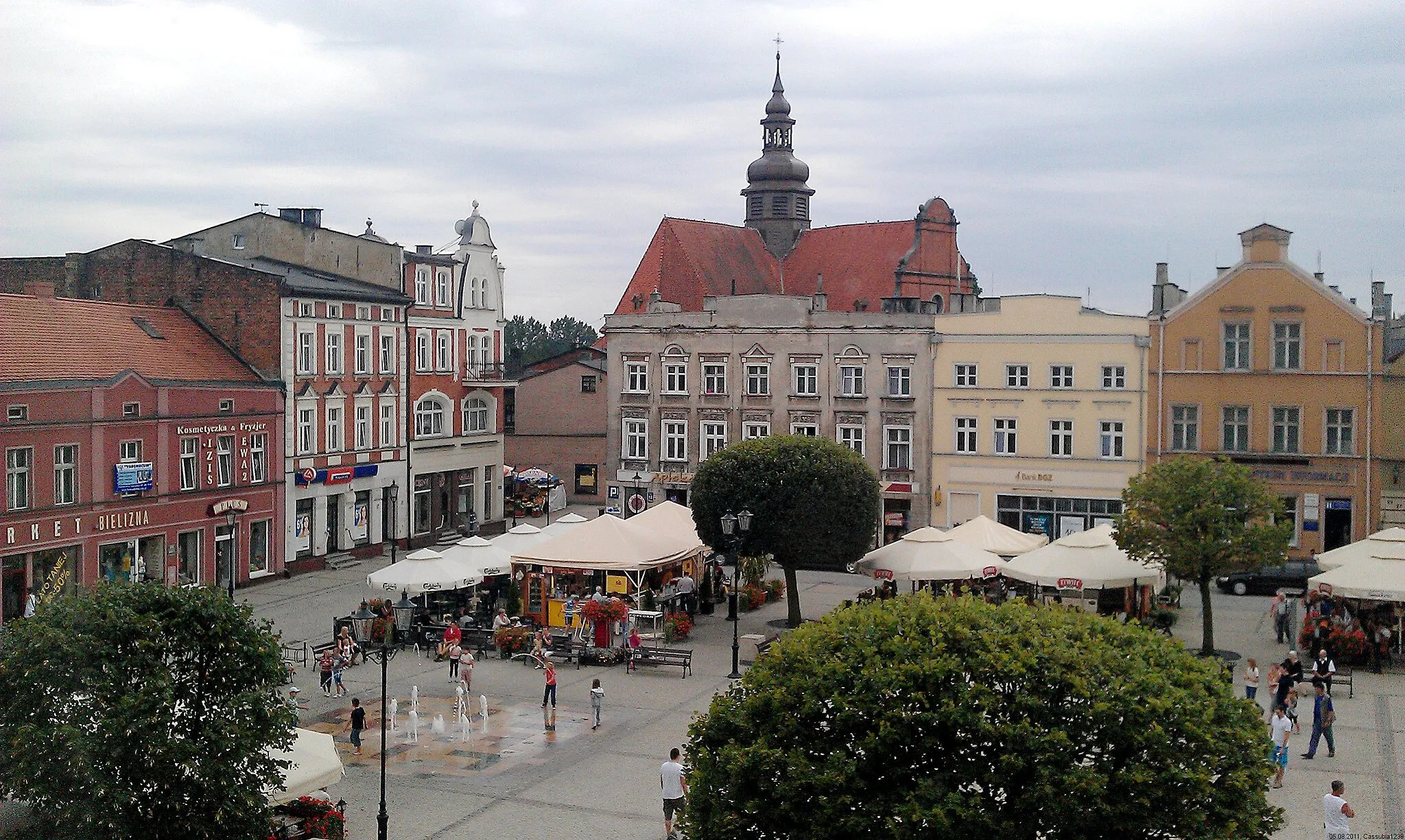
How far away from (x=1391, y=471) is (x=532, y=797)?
3408 centimetres

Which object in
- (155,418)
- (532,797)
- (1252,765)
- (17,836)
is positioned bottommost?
(532,797)

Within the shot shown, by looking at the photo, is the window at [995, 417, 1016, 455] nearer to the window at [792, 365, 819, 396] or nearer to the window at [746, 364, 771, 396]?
the window at [792, 365, 819, 396]

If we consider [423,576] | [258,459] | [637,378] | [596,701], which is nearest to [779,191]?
[637,378]

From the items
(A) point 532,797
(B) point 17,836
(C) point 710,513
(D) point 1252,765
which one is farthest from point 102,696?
(C) point 710,513

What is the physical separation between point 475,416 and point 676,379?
975 cm

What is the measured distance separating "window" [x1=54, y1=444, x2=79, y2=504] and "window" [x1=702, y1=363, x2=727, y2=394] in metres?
24.5

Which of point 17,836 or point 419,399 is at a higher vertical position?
point 419,399

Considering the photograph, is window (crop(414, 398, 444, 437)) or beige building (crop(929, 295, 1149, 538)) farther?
window (crop(414, 398, 444, 437))

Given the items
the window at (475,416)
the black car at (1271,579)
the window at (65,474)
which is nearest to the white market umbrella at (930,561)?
the black car at (1271,579)

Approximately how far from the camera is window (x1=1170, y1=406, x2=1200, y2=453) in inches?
1852

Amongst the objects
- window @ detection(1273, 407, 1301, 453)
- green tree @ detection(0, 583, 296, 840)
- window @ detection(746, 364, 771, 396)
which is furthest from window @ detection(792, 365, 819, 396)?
green tree @ detection(0, 583, 296, 840)

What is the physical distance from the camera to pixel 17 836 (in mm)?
14766

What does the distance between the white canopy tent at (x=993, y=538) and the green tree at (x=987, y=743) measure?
23.8m

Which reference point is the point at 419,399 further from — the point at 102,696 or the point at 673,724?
the point at 102,696
